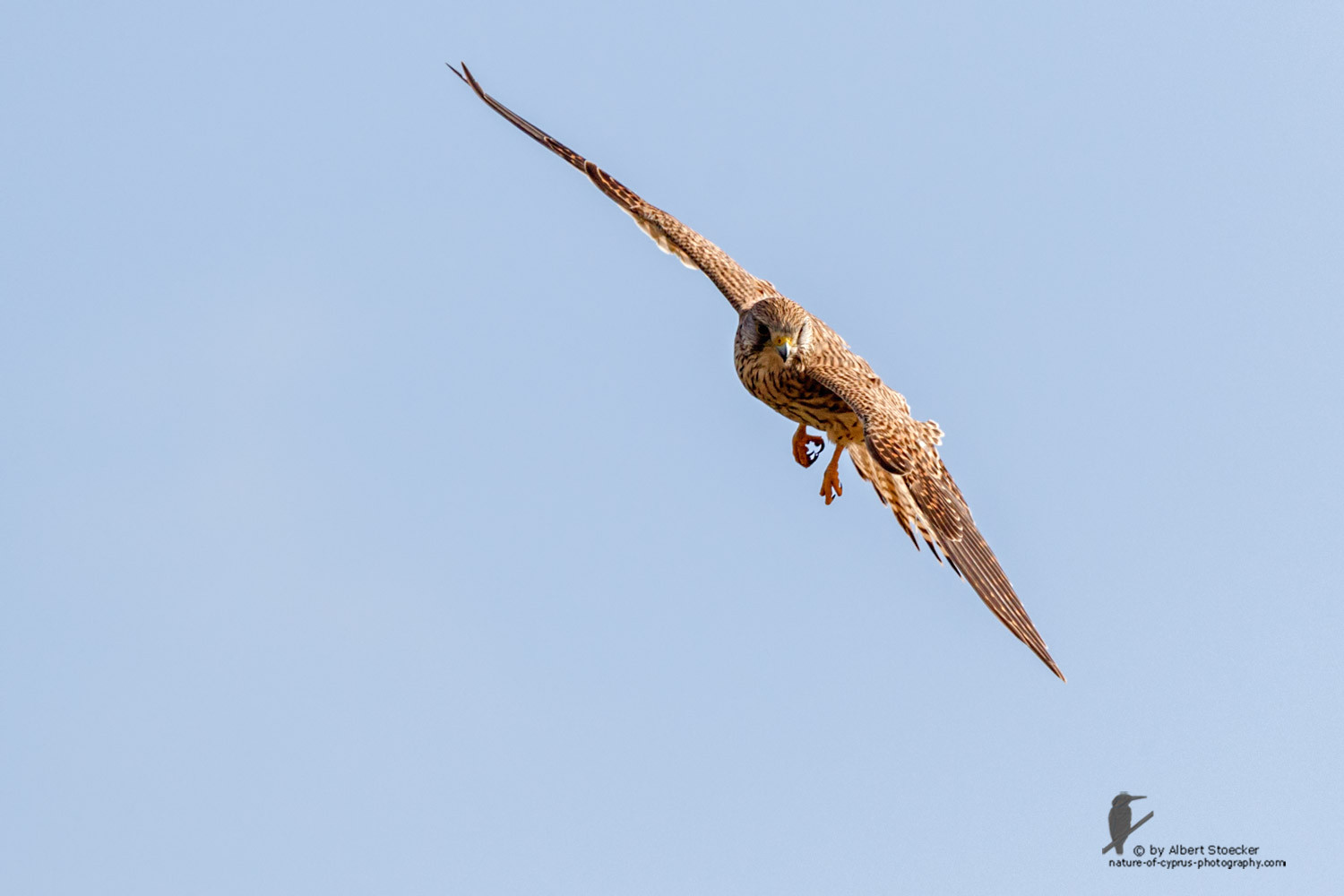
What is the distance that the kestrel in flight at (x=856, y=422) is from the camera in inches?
611

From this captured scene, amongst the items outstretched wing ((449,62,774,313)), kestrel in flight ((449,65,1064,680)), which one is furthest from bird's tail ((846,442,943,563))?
outstretched wing ((449,62,774,313))

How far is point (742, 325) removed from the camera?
1772 cm

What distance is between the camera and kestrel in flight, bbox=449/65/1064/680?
50.9ft

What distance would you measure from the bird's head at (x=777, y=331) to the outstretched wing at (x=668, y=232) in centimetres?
124

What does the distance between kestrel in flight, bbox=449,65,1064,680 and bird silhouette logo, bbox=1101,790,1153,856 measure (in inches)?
189

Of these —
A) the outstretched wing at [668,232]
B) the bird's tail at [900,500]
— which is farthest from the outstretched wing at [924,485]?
the outstretched wing at [668,232]

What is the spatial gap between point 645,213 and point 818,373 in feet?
Answer: 14.9

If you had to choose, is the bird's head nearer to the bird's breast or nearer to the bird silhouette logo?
the bird's breast

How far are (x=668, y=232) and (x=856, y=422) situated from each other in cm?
417

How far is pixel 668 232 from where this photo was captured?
798 inches

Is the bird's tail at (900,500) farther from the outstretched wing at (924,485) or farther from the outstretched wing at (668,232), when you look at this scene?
the outstretched wing at (668,232)

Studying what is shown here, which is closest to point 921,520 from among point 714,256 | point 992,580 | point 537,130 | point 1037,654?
point 992,580

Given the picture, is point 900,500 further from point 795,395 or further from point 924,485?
point 795,395

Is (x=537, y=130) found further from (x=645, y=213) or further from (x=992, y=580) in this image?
(x=992, y=580)
